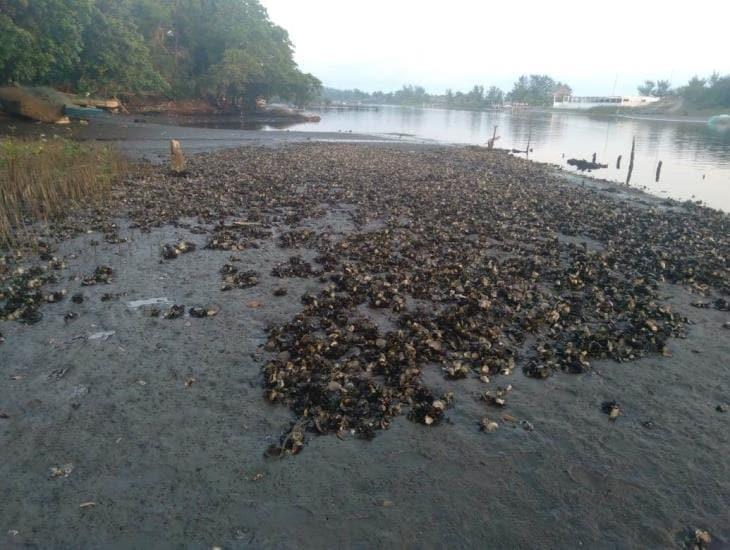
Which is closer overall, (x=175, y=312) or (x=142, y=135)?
(x=175, y=312)

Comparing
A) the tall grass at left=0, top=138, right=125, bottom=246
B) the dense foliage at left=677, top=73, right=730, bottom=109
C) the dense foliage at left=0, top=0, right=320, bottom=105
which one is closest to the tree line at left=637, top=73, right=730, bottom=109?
the dense foliage at left=677, top=73, right=730, bottom=109

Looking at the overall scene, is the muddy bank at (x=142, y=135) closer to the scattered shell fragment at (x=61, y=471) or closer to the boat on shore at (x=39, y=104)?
the boat on shore at (x=39, y=104)

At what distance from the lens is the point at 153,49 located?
75.2 m

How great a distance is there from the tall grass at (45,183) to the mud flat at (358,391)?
149cm

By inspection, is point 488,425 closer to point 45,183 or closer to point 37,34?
point 45,183

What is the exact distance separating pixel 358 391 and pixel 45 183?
53.8ft

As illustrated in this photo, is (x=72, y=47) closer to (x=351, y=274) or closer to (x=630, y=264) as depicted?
(x=351, y=274)

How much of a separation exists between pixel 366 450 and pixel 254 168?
24203 mm

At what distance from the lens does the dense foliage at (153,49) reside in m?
39.0

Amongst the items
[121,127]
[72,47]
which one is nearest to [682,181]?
[121,127]

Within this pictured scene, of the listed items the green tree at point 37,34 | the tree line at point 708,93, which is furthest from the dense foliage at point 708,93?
the green tree at point 37,34

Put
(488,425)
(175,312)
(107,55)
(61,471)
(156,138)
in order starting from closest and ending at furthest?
(61,471)
(488,425)
(175,312)
(156,138)
(107,55)

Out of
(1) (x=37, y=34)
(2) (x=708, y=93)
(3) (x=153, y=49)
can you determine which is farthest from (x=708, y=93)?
(1) (x=37, y=34)

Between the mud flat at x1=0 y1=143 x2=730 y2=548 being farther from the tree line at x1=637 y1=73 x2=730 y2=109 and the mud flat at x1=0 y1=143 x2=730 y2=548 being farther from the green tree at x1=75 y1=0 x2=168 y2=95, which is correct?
the tree line at x1=637 y1=73 x2=730 y2=109
